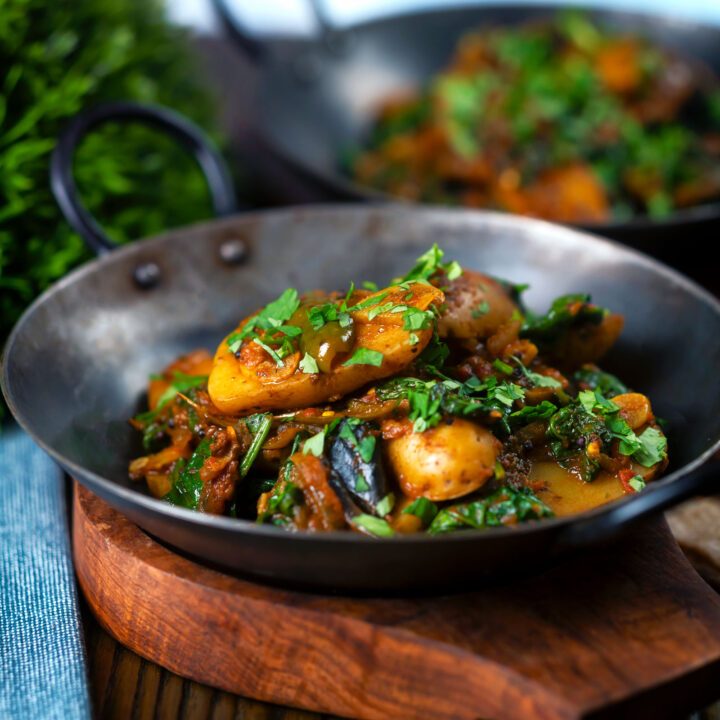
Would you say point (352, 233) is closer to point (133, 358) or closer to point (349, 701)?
point (133, 358)

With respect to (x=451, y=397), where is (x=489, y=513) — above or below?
below

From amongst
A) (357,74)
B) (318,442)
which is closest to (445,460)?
(318,442)

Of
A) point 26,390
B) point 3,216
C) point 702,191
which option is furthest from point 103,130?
point 702,191

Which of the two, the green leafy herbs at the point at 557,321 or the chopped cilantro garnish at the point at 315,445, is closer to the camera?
the chopped cilantro garnish at the point at 315,445

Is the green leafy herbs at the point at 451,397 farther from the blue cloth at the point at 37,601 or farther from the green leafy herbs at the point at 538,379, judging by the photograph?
the blue cloth at the point at 37,601

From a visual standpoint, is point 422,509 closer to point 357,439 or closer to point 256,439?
point 357,439

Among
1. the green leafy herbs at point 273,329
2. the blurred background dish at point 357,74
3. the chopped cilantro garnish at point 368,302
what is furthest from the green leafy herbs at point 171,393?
the blurred background dish at point 357,74
